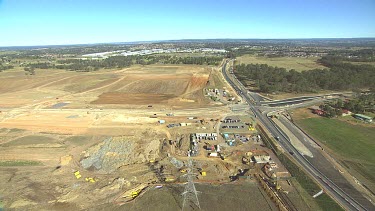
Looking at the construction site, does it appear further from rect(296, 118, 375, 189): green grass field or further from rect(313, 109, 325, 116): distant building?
rect(313, 109, 325, 116): distant building

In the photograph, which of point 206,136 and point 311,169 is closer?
point 311,169

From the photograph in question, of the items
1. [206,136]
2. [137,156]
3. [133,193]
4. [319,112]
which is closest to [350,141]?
[319,112]

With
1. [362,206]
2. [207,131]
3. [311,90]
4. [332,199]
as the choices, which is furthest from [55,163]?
[311,90]

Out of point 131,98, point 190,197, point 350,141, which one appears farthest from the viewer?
point 131,98

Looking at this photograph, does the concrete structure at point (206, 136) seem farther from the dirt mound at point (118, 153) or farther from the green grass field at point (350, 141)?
the green grass field at point (350, 141)

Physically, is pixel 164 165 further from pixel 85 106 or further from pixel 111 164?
pixel 85 106

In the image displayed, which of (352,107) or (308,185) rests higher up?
(352,107)

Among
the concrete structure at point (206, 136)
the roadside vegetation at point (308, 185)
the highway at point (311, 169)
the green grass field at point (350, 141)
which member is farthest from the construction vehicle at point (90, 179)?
the green grass field at point (350, 141)

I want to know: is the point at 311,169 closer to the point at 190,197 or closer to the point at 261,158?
the point at 261,158
